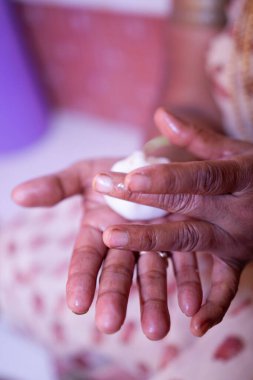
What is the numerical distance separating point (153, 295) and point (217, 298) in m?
0.07

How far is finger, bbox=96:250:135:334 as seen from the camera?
1.36ft

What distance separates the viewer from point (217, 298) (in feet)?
1.49

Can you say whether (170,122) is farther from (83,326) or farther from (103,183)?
(83,326)

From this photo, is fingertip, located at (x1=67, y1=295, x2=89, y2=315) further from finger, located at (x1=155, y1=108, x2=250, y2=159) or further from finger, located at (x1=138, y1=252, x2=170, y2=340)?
finger, located at (x1=155, y1=108, x2=250, y2=159)

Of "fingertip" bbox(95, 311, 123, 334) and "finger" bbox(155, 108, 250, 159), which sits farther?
"finger" bbox(155, 108, 250, 159)

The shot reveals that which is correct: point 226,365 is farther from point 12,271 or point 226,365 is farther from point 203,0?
point 203,0

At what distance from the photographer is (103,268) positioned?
1.54ft

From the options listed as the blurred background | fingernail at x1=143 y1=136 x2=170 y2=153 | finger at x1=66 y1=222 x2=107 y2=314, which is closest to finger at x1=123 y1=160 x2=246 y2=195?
finger at x1=66 y1=222 x2=107 y2=314

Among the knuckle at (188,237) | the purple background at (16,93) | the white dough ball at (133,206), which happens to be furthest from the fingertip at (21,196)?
the purple background at (16,93)

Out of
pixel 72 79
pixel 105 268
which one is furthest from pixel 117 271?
pixel 72 79

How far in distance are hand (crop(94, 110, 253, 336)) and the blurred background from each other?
0.62 meters

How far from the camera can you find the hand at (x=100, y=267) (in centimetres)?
42

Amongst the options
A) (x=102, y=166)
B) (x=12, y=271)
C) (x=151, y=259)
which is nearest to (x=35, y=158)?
(x=12, y=271)

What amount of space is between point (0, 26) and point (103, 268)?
936 millimetres
